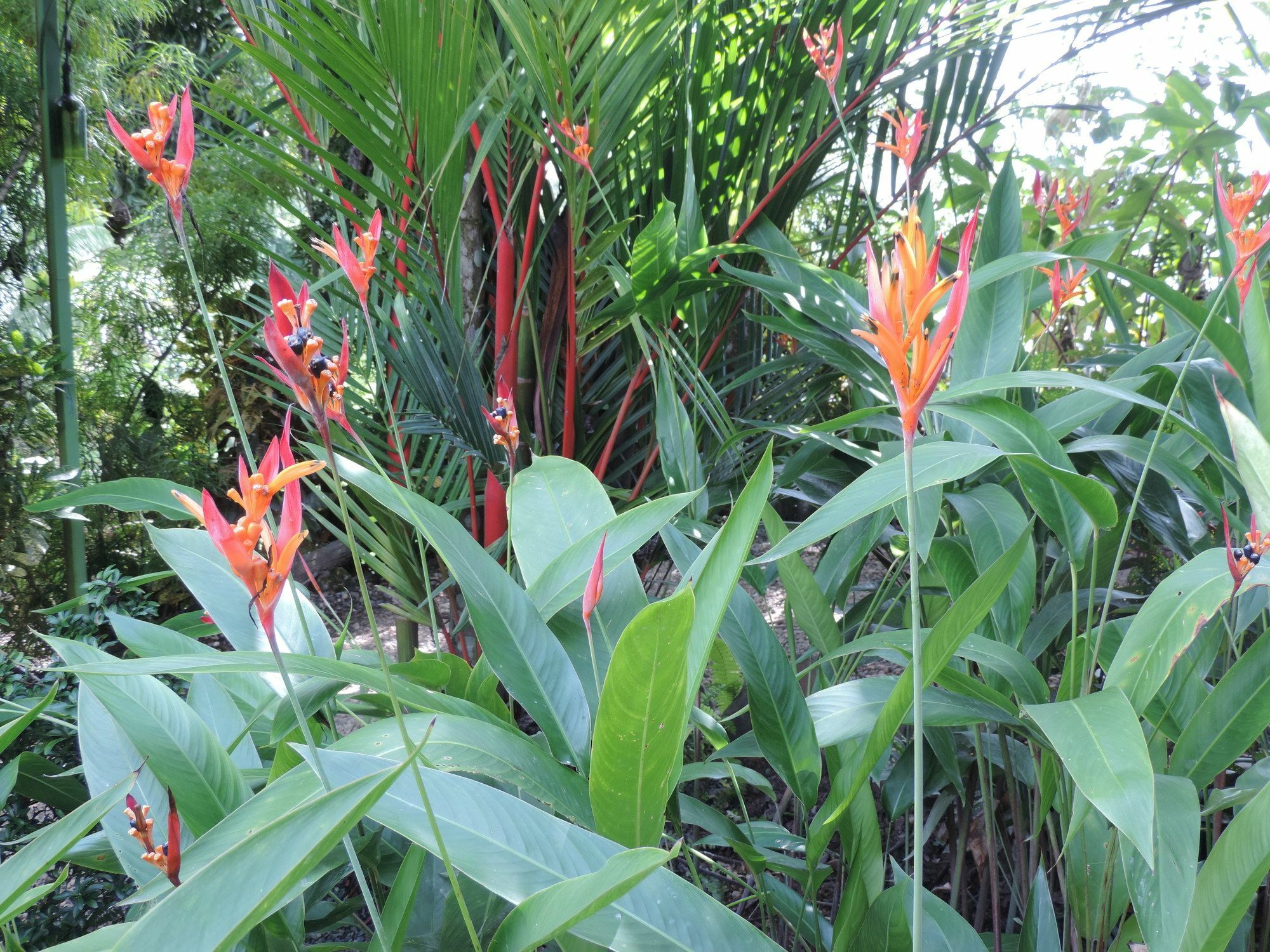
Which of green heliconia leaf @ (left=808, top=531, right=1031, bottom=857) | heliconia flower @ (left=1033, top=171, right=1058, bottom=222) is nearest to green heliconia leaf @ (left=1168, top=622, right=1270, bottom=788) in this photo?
green heliconia leaf @ (left=808, top=531, right=1031, bottom=857)

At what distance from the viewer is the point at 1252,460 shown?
17.8 inches

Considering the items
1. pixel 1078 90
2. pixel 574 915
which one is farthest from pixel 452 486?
pixel 1078 90

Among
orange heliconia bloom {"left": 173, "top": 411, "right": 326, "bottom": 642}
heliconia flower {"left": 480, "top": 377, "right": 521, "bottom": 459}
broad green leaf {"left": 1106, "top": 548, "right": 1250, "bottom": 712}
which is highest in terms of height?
heliconia flower {"left": 480, "top": 377, "right": 521, "bottom": 459}

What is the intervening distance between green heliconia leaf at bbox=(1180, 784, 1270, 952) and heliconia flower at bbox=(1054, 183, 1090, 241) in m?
0.74

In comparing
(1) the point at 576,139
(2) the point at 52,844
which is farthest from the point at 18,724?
(1) the point at 576,139

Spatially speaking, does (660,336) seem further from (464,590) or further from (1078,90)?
(1078,90)

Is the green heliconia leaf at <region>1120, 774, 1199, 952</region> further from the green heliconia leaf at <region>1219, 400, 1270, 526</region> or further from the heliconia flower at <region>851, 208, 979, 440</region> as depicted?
the heliconia flower at <region>851, 208, 979, 440</region>

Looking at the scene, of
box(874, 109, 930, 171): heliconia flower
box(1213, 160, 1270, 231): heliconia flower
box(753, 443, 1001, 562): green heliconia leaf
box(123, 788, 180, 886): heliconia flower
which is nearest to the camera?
box(123, 788, 180, 886): heliconia flower

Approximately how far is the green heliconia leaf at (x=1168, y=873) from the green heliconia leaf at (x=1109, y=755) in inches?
1.0

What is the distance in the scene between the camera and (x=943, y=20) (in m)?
0.96

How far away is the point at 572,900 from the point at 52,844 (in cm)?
28

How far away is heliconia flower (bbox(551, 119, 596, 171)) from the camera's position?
848mm

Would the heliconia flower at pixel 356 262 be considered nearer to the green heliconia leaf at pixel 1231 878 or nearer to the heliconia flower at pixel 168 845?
the heliconia flower at pixel 168 845

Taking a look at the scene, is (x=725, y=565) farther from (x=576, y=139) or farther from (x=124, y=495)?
(x=576, y=139)
